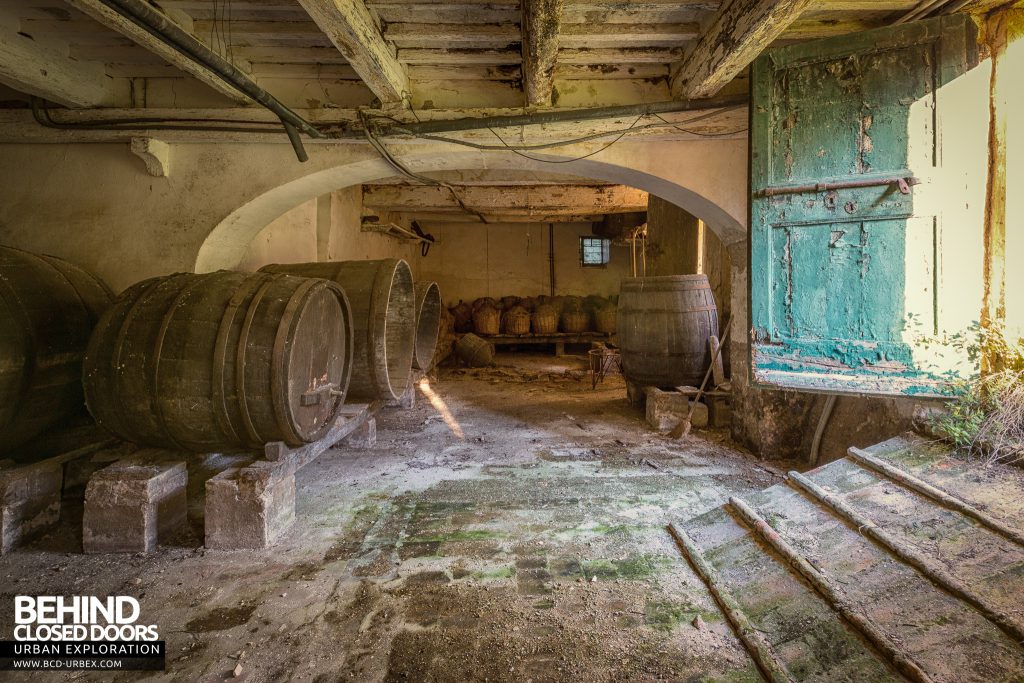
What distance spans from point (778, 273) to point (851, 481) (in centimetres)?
138

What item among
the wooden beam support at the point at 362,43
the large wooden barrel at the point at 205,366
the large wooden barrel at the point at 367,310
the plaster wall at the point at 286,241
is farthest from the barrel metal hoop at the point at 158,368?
the plaster wall at the point at 286,241

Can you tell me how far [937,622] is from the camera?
5.50 ft

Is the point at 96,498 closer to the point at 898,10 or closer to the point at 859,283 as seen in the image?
the point at 859,283

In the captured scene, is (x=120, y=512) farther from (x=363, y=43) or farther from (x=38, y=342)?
(x=363, y=43)

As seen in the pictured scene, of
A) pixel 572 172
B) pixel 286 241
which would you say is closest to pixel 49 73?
pixel 286 241

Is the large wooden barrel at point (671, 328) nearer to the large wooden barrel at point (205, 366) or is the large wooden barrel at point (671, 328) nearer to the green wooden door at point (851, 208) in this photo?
the green wooden door at point (851, 208)

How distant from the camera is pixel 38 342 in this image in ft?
8.92

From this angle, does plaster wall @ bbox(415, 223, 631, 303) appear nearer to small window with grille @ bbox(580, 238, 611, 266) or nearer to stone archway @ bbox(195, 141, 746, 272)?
small window with grille @ bbox(580, 238, 611, 266)

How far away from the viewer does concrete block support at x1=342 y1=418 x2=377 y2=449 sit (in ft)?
14.4

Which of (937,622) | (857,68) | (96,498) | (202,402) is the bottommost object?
(937,622)

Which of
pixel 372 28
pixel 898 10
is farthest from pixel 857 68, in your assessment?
pixel 372 28

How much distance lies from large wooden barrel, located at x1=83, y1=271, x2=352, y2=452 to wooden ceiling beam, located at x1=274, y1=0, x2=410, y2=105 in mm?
1474

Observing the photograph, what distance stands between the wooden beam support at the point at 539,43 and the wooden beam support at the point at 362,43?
945 millimetres

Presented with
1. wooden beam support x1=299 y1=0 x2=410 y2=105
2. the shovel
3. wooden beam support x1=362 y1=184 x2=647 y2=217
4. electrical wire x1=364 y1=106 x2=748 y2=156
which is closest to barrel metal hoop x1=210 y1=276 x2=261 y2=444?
wooden beam support x1=299 y1=0 x2=410 y2=105
